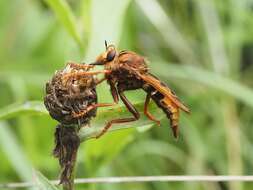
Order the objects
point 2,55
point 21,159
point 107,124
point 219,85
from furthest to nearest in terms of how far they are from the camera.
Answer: point 2,55, point 219,85, point 21,159, point 107,124

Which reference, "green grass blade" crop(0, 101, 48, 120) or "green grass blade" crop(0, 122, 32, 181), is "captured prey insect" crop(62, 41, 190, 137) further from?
"green grass blade" crop(0, 122, 32, 181)

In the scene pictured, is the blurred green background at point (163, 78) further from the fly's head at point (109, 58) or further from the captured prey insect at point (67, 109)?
the captured prey insect at point (67, 109)

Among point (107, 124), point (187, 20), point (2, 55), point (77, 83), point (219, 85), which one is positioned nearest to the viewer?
point (77, 83)

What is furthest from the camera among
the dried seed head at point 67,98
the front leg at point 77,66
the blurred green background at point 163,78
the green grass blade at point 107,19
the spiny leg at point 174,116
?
the blurred green background at point 163,78

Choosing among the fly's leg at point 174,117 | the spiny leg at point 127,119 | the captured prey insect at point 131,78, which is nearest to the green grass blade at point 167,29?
the fly's leg at point 174,117

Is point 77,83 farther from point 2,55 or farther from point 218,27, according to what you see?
point 218,27

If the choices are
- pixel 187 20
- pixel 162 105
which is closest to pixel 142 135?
pixel 187 20

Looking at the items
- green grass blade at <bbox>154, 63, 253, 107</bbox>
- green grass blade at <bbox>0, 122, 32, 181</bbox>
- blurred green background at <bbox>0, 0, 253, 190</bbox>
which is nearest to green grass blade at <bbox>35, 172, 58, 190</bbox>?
blurred green background at <bbox>0, 0, 253, 190</bbox>
